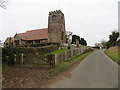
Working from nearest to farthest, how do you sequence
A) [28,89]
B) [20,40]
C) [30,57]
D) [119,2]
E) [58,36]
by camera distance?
[28,89] < [119,2] < [30,57] < [58,36] < [20,40]

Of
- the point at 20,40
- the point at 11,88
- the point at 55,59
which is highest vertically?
the point at 20,40

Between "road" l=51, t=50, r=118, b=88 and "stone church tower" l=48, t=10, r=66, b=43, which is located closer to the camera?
"road" l=51, t=50, r=118, b=88

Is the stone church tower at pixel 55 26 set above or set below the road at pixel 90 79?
above

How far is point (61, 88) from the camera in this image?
4.95 m

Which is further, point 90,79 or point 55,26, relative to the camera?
point 55,26

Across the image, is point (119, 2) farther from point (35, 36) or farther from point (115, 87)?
point (35, 36)

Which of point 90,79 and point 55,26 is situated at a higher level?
point 55,26

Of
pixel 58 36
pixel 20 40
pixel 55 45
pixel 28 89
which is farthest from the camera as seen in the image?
pixel 20 40

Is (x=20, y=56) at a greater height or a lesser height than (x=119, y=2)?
lesser

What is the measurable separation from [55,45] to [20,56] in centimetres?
2191

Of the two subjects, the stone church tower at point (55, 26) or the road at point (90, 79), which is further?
the stone church tower at point (55, 26)

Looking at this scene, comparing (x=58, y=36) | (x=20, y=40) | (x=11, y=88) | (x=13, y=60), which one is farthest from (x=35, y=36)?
(x=11, y=88)

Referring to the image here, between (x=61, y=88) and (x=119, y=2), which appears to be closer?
(x=61, y=88)

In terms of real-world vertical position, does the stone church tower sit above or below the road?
above
